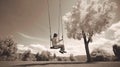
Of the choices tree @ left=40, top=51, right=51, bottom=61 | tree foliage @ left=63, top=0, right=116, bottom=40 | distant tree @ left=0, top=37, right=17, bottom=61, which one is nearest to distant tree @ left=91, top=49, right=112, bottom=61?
tree foliage @ left=63, top=0, right=116, bottom=40

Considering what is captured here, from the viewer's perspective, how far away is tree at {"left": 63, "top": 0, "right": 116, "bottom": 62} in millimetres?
5984

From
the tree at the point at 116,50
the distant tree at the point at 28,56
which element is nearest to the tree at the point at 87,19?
the tree at the point at 116,50

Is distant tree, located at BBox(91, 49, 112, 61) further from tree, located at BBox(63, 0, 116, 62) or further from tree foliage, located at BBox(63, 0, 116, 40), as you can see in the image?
tree foliage, located at BBox(63, 0, 116, 40)

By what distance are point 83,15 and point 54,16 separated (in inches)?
27.8

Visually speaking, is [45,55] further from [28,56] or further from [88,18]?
[88,18]

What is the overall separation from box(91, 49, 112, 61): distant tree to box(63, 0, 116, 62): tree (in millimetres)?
190

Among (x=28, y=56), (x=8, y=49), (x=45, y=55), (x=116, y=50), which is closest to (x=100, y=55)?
(x=116, y=50)

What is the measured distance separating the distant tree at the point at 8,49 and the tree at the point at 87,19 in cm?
134

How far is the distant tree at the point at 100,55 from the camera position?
5934mm

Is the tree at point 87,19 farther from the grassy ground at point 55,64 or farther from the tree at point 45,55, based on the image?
the tree at point 45,55

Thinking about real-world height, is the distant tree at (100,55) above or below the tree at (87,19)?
below

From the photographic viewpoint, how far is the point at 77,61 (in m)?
5.87

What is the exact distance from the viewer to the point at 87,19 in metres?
5.99

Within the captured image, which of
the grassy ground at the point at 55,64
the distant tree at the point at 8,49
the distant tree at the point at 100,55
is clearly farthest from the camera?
the distant tree at the point at 100,55
